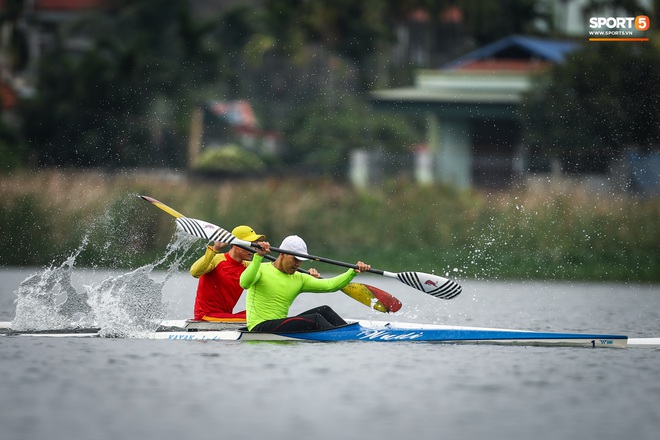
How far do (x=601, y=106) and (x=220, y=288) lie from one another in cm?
2554

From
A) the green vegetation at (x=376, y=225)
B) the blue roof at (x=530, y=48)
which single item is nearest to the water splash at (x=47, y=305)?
the green vegetation at (x=376, y=225)

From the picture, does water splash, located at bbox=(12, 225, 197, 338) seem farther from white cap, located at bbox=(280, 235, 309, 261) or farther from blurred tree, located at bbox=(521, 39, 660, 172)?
blurred tree, located at bbox=(521, 39, 660, 172)

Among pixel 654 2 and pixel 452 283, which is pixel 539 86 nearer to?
pixel 654 2

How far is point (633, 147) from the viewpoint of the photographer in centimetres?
4169

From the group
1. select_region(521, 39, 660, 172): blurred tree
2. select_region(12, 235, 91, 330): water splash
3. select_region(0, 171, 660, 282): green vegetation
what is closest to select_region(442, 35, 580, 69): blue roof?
select_region(521, 39, 660, 172): blurred tree

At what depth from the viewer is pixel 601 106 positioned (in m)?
40.3

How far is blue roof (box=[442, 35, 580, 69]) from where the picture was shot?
4928cm

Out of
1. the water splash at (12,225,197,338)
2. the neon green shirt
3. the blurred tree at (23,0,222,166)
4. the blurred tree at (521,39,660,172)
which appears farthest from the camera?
the blurred tree at (23,0,222,166)

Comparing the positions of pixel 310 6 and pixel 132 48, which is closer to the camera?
pixel 132 48

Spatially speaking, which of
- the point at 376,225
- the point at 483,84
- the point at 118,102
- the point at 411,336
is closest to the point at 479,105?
the point at 483,84

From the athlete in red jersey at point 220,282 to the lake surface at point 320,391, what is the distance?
422mm

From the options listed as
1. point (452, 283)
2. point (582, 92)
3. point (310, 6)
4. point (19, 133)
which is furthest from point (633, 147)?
point (452, 283)

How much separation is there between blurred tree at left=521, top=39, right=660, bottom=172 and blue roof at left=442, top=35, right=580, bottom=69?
4967mm

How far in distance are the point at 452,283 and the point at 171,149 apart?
31.6 meters
